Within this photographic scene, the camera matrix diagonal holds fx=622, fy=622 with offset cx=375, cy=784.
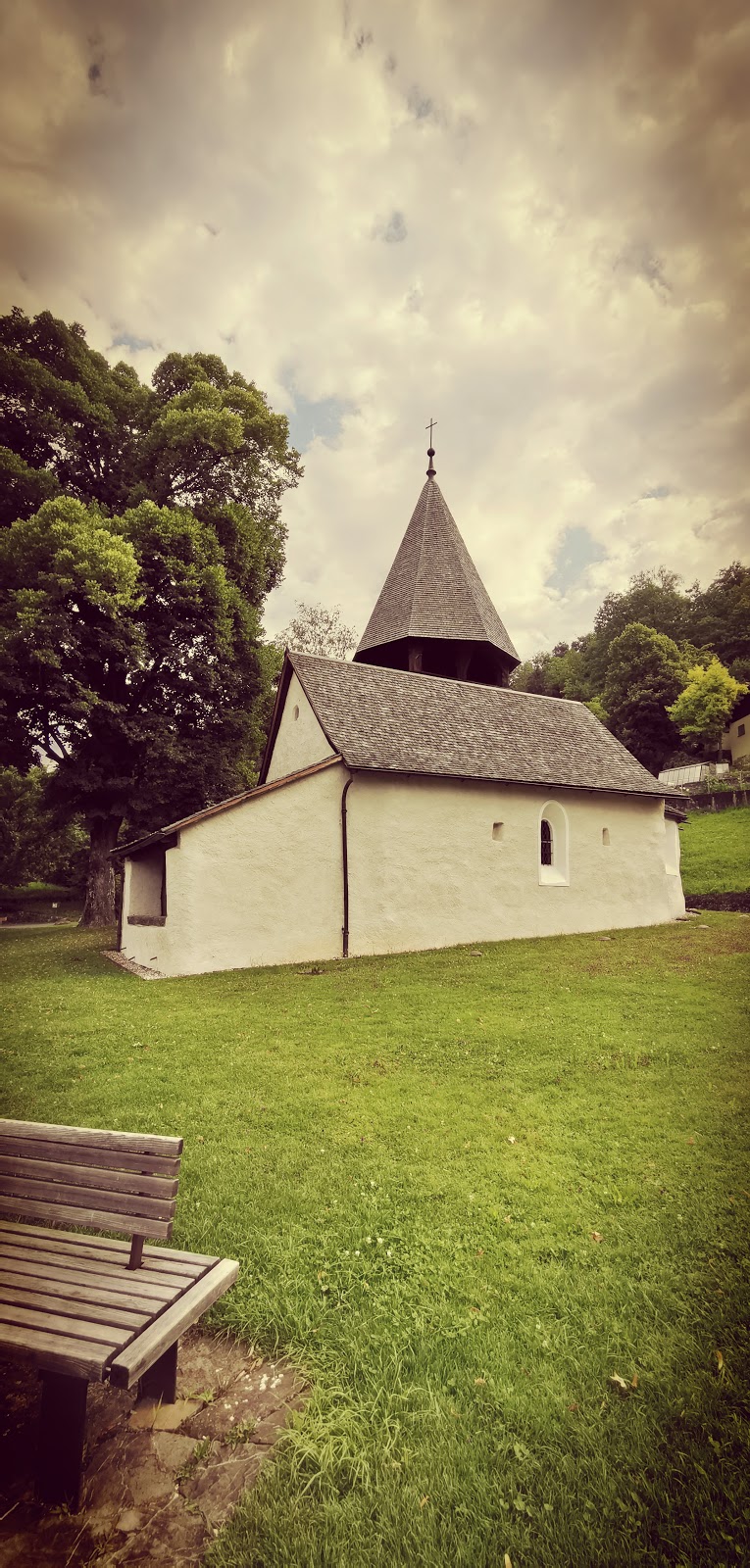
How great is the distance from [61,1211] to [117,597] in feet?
53.8

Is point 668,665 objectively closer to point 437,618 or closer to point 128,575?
point 437,618

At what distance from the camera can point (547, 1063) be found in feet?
22.0

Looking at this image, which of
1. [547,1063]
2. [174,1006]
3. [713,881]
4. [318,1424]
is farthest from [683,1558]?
[713,881]

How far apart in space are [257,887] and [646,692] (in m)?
40.5

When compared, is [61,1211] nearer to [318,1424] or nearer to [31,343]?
[318,1424]

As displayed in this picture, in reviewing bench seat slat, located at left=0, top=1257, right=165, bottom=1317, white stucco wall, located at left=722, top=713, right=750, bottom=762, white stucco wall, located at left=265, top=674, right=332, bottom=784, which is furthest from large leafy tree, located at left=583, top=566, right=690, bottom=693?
bench seat slat, located at left=0, top=1257, right=165, bottom=1317

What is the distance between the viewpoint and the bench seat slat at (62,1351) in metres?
2.01

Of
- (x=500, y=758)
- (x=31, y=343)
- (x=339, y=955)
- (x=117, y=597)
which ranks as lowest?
(x=339, y=955)

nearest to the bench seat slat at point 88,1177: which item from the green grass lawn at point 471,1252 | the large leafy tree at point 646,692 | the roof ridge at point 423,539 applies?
the green grass lawn at point 471,1252

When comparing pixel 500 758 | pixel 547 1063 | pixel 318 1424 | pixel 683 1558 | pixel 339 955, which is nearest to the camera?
pixel 683 1558

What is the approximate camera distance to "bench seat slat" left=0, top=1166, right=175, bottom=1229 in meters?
2.59

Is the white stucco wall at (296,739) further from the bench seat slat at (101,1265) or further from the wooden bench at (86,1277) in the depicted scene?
the bench seat slat at (101,1265)

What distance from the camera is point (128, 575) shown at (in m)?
16.4

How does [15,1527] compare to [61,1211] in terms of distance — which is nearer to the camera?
[15,1527]
